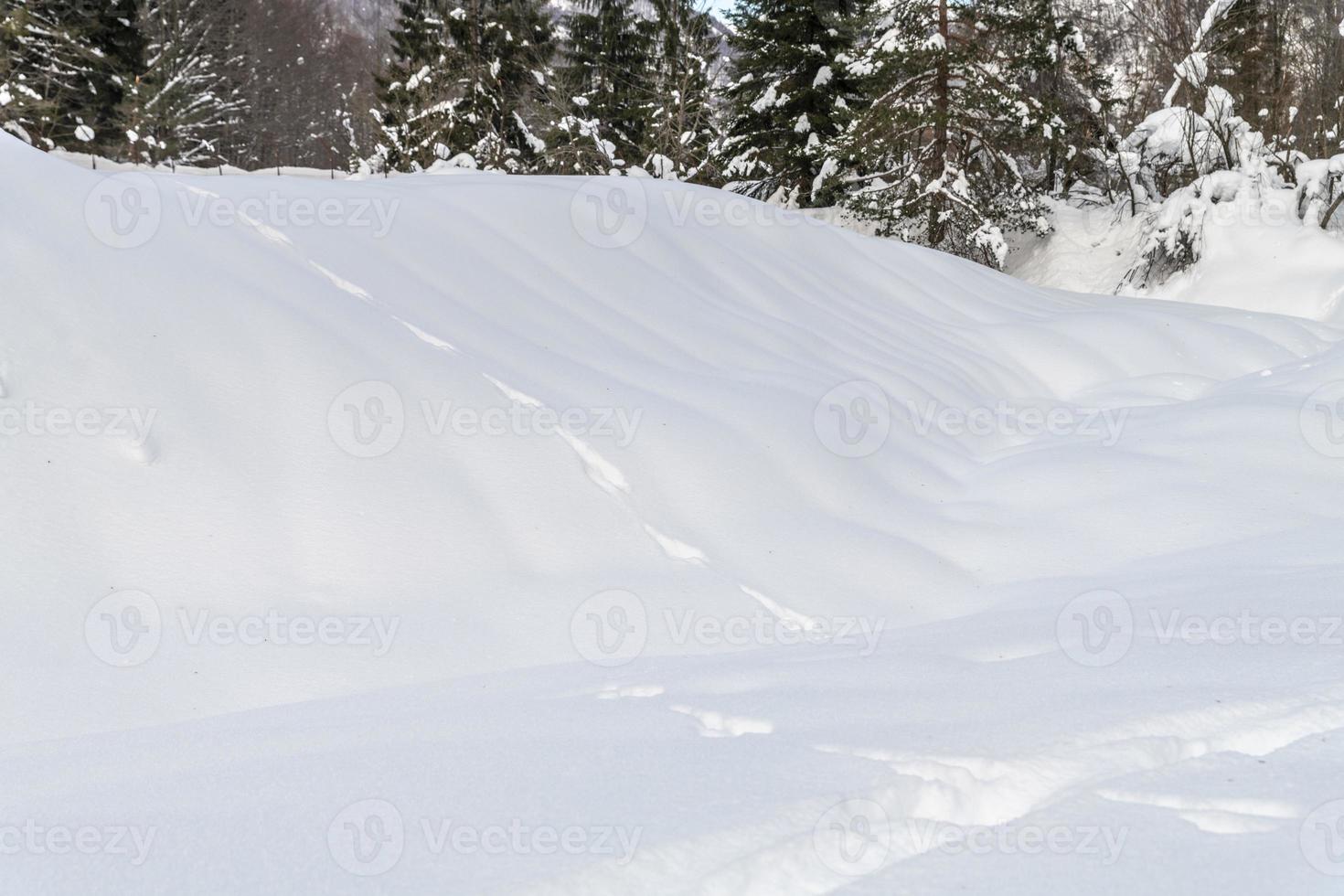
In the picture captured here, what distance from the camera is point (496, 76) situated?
19.2 meters

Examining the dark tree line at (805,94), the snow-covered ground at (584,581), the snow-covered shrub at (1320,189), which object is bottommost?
the snow-covered ground at (584,581)

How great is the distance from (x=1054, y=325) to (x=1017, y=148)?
8.97 metres

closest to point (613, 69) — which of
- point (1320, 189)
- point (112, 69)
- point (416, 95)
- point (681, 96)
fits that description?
point (681, 96)

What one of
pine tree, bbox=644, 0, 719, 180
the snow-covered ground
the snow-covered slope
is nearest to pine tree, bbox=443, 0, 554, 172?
pine tree, bbox=644, 0, 719, 180

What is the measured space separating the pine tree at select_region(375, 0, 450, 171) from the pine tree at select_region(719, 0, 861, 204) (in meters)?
5.73

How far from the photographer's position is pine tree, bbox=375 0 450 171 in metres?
18.2

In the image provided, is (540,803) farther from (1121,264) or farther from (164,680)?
(1121,264)

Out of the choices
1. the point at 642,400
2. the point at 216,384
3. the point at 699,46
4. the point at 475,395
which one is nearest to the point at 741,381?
the point at 642,400

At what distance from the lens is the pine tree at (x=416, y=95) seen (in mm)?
18172

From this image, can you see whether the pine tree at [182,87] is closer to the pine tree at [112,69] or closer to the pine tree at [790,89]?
the pine tree at [112,69]

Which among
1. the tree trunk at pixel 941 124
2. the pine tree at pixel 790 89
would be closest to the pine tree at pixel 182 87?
the pine tree at pixel 790 89

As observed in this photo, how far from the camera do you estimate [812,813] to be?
1.53 metres

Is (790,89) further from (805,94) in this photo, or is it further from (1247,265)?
(1247,265)

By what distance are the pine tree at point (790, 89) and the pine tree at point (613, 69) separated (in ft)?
10.9
